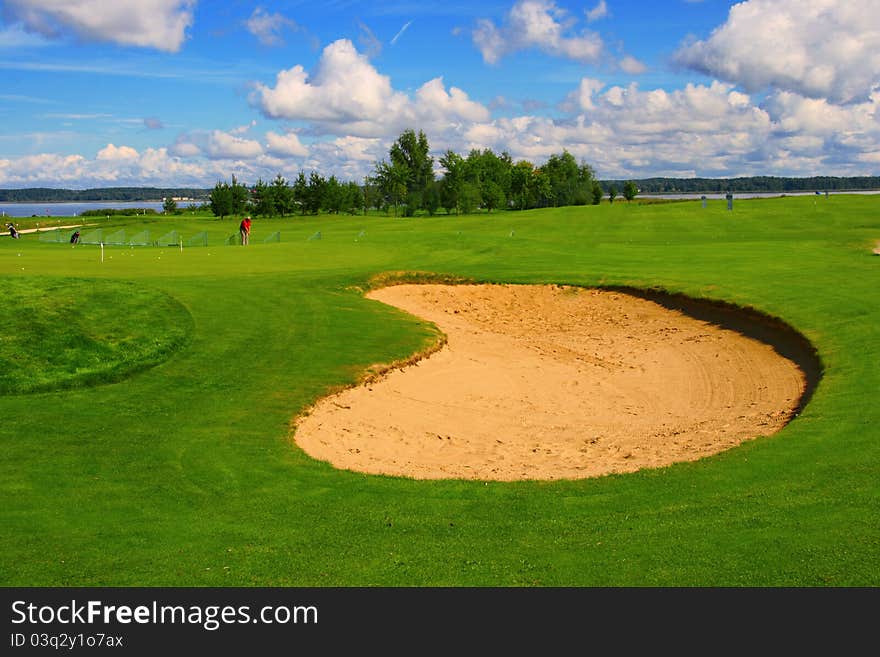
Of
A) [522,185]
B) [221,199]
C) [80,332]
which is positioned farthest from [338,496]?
[522,185]

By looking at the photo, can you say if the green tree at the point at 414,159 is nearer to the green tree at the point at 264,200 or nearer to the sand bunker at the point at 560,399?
the green tree at the point at 264,200

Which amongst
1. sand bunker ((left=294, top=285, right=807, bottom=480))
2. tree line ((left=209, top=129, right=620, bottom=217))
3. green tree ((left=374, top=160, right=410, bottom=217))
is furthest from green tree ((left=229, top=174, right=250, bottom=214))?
sand bunker ((left=294, top=285, right=807, bottom=480))

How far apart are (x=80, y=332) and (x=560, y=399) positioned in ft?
41.9

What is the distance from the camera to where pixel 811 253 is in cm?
3869

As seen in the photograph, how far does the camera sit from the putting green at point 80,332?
17.4 m

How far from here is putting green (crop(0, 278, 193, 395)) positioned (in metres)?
17.4

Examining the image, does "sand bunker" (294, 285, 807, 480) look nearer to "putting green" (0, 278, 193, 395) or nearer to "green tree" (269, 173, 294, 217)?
"putting green" (0, 278, 193, 395)

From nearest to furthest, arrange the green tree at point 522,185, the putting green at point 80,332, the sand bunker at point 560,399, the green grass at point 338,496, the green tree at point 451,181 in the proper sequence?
the green grass at point 338,496
the sand bunker at point 560,399
the putting green at point 80,332
the green tree at point 451,181
the green tree at point 522,185

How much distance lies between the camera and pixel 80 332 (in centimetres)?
1980

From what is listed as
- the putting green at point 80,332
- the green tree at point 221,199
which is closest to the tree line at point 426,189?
the green tree at point 221,199

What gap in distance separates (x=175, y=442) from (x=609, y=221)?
63101 mm

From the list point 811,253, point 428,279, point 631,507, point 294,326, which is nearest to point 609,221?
point 811,253

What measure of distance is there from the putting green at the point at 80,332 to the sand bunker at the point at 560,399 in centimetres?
552

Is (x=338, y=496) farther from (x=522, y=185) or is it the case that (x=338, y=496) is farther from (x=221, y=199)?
(x=522, y=185)
